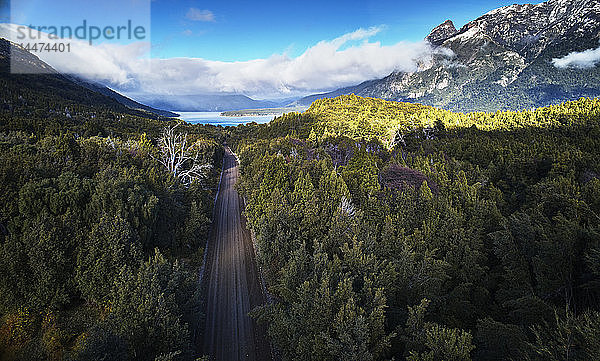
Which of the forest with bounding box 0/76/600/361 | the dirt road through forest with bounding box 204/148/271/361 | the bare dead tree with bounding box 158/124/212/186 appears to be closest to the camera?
the forest with bounding box 0/76/600/361

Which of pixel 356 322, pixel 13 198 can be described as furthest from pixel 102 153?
pixel 356 322

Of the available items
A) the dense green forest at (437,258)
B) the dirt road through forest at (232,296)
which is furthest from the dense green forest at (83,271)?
the dense green forest at (437,258)

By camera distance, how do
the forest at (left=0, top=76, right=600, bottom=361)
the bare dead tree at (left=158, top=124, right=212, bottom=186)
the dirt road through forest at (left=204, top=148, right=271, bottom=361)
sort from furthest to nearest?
1. the bare dead tree at (left=158, top=124, right=212, bottom=186)
2. the dirt road through forest at (left=204, top=148, right=271, bottom=361)
3. the forest at (left=0, top=76, right=600, bottom=361)

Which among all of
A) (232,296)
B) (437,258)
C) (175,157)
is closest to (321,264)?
(232,296)

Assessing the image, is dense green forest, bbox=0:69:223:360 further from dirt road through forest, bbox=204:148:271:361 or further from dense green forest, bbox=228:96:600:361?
dense green forest, bbox=228:96:600:361

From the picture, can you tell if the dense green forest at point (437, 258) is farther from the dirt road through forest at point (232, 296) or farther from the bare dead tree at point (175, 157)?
the bare dead tree at point (175, 157)

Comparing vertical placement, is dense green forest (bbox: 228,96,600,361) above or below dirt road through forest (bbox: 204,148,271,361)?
above

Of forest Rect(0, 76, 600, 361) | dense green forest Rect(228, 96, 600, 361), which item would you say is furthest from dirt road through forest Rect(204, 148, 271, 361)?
dense green forest Rect(228, 96, 600, 361)
